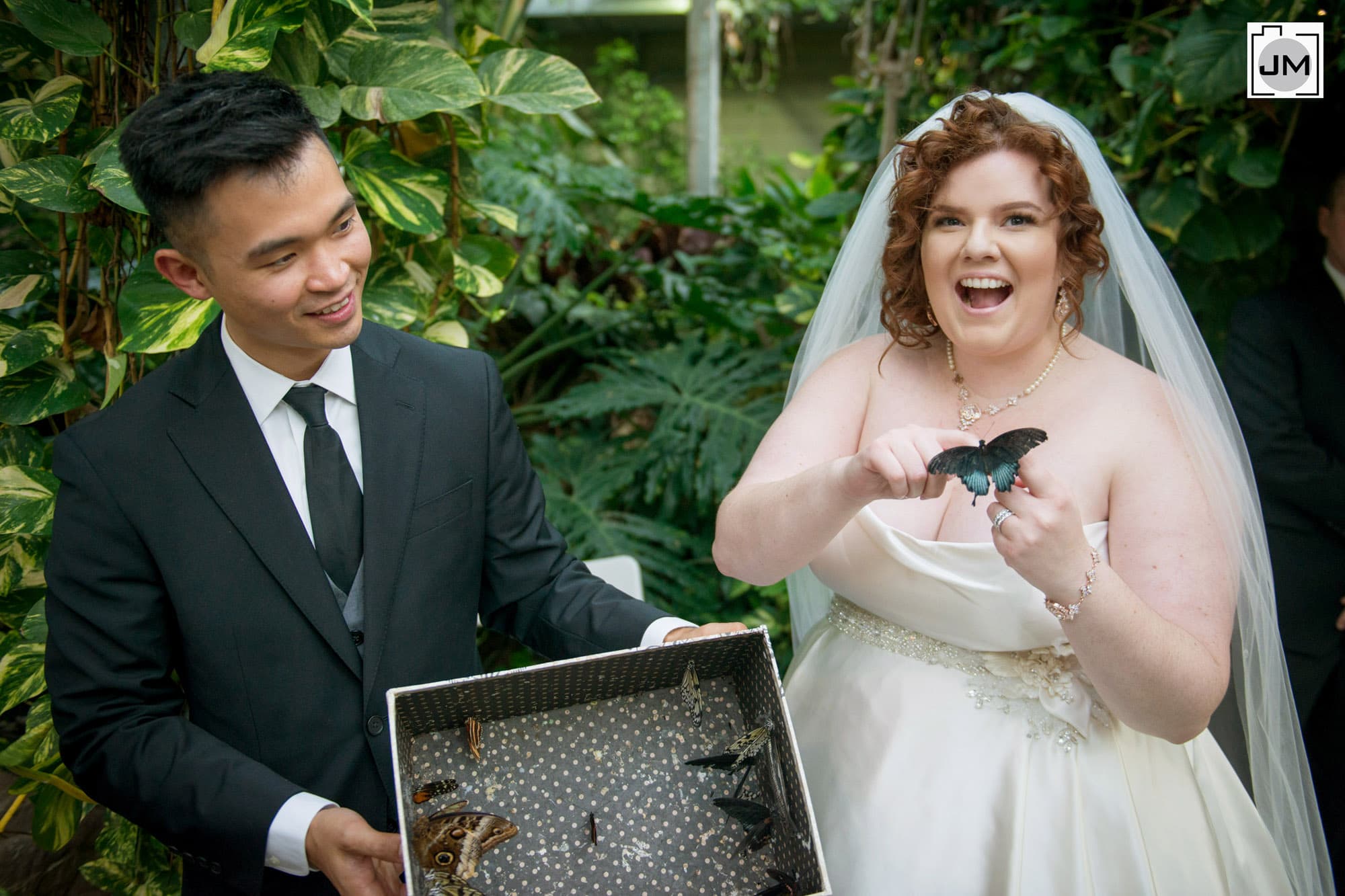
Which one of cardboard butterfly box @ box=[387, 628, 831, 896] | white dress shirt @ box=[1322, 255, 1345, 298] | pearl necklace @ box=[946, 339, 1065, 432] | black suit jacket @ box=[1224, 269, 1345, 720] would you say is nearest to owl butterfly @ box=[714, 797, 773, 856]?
cardboard butterfly box @ box=[387, 628, 831, 896]

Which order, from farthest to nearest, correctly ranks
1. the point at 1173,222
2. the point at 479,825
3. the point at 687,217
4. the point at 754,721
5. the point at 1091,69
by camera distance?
the point at 687,217 → the point at 1091,69 → the point at 1173,222 → the point at 754,721 → the point at 479,825

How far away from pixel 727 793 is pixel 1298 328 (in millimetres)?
2311

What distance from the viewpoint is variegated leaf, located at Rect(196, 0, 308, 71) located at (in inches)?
64.5

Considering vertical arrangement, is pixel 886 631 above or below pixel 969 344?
below

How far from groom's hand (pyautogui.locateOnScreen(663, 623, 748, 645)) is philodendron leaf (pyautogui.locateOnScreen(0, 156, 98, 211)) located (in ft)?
4.33

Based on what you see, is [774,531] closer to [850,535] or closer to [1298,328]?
[850,535]

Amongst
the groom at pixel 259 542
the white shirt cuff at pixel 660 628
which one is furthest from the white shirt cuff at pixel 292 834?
the white shirt cuff at pixel 660 628

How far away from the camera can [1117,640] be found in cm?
138

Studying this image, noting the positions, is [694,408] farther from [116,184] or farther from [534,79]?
[116,184]

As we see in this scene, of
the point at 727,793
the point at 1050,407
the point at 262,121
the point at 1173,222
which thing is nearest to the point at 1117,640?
the point at 1050,407

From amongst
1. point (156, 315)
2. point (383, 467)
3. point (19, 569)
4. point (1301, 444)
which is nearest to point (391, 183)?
point (156, 315)

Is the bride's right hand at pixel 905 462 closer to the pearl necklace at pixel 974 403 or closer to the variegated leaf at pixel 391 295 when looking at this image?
the pearl necklace at pixel 974 403

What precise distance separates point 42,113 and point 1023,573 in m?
1.84

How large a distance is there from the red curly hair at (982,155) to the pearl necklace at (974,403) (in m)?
0.10
